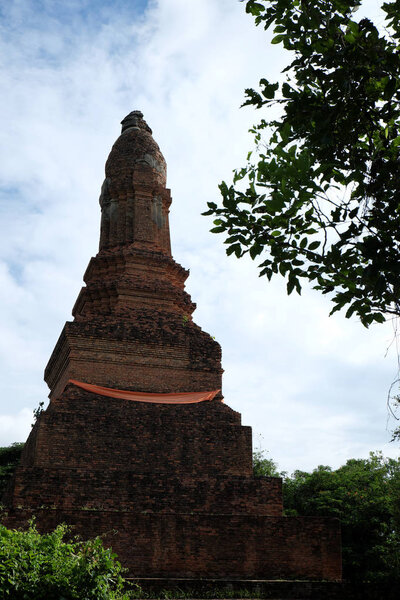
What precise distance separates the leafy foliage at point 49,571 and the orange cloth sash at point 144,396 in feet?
25.2

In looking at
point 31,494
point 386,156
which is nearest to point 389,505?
point 31,494

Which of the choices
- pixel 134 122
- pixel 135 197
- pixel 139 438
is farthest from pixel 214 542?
pixel 134 122

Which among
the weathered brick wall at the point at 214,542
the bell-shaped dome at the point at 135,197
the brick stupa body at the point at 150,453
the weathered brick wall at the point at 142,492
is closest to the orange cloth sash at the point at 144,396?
the brick stupa body at the point at 150,453

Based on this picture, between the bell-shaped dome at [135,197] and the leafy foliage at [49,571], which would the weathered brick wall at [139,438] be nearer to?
the bell-shaped dome at [135,197]

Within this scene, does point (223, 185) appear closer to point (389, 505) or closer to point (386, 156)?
point (386, 156)

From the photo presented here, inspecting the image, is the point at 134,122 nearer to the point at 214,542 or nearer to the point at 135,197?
the point at 135,197

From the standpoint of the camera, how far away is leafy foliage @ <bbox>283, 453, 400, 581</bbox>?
1925cm

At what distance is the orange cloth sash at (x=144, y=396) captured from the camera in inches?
595

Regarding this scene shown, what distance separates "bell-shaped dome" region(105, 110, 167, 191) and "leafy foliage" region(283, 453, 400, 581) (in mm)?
12606

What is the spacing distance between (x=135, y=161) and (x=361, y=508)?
13.8 meters

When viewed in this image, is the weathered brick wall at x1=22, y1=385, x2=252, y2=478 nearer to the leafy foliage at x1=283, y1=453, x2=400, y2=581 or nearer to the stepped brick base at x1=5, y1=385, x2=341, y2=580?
Answer: the stepped brick base at x1=5, y1=385, x2=341, y2=580

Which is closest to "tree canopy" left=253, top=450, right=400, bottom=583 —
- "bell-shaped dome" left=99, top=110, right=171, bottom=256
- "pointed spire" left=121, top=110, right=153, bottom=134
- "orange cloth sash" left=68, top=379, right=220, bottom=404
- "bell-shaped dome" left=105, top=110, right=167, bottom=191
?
"orange cloth sash" left=68, top=379, right=220, bottom=404

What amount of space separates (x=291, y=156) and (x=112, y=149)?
15.9m

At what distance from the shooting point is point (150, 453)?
47.5 ft
